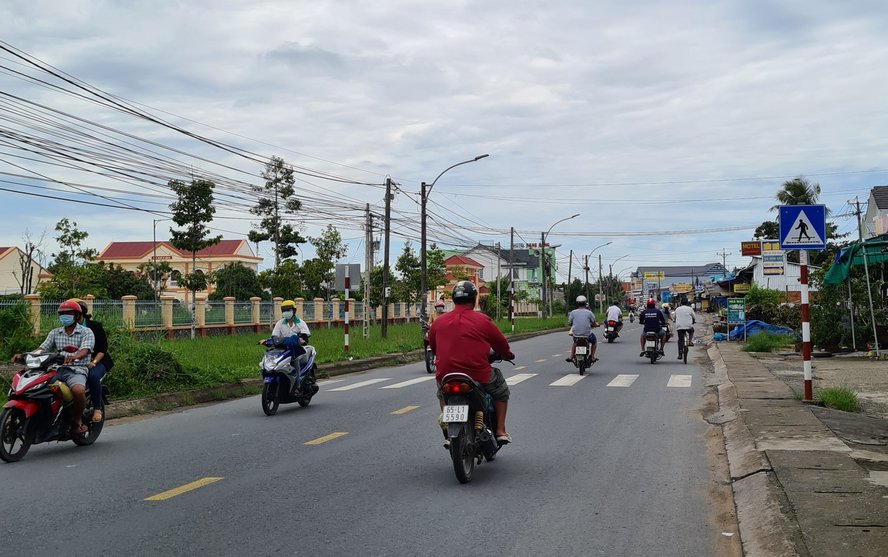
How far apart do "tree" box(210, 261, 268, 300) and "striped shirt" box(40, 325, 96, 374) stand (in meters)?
60.7

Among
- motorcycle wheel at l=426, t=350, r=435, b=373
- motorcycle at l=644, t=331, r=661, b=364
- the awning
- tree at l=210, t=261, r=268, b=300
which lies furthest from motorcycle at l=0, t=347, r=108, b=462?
tree at l=210, t=261, r=268, b=300

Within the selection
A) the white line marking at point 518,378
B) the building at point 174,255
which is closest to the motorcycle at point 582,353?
the white line marking at point 518,378

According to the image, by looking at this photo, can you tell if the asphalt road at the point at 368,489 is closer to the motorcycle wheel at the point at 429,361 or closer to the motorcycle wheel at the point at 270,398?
the motorcycle wheel at the point at 270,398

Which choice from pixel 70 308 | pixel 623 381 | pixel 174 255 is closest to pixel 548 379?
pixel 623 381

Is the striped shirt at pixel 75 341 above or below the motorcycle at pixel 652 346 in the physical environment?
above

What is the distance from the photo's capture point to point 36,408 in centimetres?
864

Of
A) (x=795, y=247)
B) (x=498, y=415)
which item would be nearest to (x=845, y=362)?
(x=795, y=247)

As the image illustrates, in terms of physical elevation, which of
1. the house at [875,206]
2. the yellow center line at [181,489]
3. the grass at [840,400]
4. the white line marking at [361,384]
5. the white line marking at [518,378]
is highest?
the house at [875,206]

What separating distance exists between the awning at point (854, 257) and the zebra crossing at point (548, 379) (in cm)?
525

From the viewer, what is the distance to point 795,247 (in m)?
11.5

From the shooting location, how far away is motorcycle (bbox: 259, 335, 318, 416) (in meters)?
12.4

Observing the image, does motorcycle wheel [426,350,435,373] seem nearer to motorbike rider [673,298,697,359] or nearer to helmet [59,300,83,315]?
motorbike rider [673,298,697,359]

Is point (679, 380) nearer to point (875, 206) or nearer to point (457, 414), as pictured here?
point (457, 414)

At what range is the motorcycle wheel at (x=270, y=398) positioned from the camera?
12.3m
